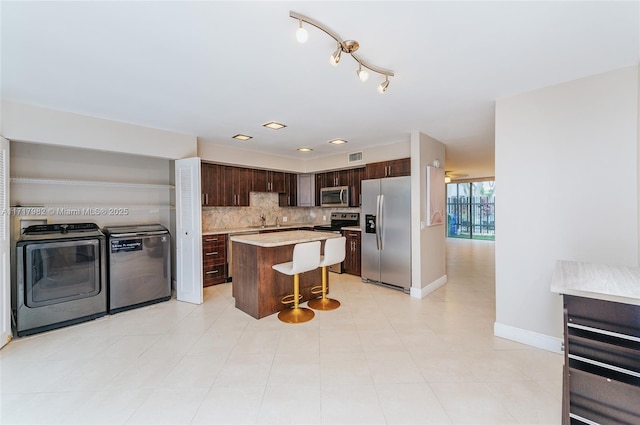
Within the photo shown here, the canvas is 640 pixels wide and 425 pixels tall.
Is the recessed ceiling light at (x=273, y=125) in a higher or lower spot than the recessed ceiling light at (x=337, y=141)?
lower

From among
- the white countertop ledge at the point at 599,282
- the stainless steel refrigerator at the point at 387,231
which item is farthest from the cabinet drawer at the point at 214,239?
the white countertop ledge at the point at 599,282

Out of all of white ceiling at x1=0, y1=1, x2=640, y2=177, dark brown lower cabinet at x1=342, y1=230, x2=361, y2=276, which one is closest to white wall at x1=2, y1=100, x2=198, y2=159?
white ceiling at x1=0, y1=1, x2=640, y2=177

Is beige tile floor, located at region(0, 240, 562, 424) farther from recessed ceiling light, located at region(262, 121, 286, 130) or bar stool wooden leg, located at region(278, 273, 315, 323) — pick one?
recessed ceiling light, located at region(262, 121, 286, 130)

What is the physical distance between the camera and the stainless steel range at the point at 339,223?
18.3 feet

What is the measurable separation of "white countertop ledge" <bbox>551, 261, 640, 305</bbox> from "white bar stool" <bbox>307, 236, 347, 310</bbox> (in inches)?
86.8

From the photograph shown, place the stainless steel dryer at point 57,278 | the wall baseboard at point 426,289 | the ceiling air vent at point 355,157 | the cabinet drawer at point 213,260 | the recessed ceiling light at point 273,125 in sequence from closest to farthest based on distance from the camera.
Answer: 1. the stainless steel dryer at point 57,278
2. the recessed ceiling light at point 273,125
3. the wall baseboard at point 426,289
4. the cabinet drawer at point 213,260
5. the ceiling air vent at point 355,157

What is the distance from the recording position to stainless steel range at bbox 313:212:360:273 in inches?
219

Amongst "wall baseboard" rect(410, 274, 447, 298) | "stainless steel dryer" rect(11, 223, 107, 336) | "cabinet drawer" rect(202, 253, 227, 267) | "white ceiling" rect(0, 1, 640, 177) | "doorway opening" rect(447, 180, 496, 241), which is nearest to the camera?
"white ceiling" rect(0, 1, 640, 177)

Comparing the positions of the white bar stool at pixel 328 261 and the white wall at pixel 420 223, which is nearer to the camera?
the white bar stool at pixel 328 261

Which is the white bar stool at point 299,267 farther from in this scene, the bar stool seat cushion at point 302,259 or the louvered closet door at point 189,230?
the louvered closet door at point 189,230

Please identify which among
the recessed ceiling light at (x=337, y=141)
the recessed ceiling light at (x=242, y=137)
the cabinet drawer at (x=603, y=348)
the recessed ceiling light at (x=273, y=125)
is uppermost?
the recessed ceiling light at (x=337, y=141)

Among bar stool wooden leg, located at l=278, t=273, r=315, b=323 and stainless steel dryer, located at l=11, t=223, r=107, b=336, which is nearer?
stainless steel dryer, located at l=11, t=223, r=107, b=336

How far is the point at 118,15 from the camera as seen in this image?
153cm

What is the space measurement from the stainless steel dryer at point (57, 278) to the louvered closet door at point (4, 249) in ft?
0.47
